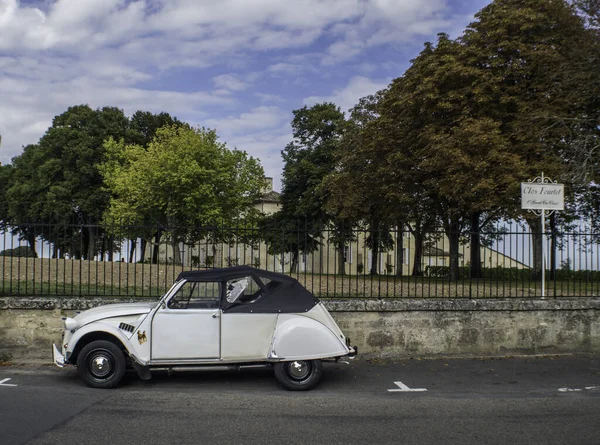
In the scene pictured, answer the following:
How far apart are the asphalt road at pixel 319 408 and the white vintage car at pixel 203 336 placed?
1.14 ft

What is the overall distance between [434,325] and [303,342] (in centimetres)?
362

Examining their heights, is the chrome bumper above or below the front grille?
below

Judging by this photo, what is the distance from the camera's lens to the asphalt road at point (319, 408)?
5.67 m

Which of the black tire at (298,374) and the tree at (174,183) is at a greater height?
the tree at (174,183)

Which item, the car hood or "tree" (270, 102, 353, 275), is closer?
the car hood

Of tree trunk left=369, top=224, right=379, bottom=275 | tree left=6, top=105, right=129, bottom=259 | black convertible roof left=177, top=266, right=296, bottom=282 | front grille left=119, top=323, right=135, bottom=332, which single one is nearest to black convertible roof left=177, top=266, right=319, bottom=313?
black convertible roof left=177, top=266, right=296, bottom=282

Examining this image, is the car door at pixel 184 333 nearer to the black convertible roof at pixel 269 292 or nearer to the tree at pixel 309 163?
the black convertible roof at pixel 269 292

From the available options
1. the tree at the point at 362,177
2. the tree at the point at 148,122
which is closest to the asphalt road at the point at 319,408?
the tree at the point at 362,177

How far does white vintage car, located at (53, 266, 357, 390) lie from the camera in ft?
25.0

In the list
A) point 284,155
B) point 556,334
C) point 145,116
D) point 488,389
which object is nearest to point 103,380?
point 488,389

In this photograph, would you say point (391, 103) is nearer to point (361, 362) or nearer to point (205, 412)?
point (361, 362)

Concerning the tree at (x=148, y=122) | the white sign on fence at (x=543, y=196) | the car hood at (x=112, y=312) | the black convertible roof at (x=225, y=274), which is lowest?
the car hood at (x=112, y=312)

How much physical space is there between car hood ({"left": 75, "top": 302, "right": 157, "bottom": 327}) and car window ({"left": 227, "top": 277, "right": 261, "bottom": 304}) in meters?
1.09

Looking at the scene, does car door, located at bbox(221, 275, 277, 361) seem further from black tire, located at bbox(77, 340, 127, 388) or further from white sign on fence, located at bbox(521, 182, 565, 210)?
white sign on fence, located at bbox(521, 182, 565, 210)
